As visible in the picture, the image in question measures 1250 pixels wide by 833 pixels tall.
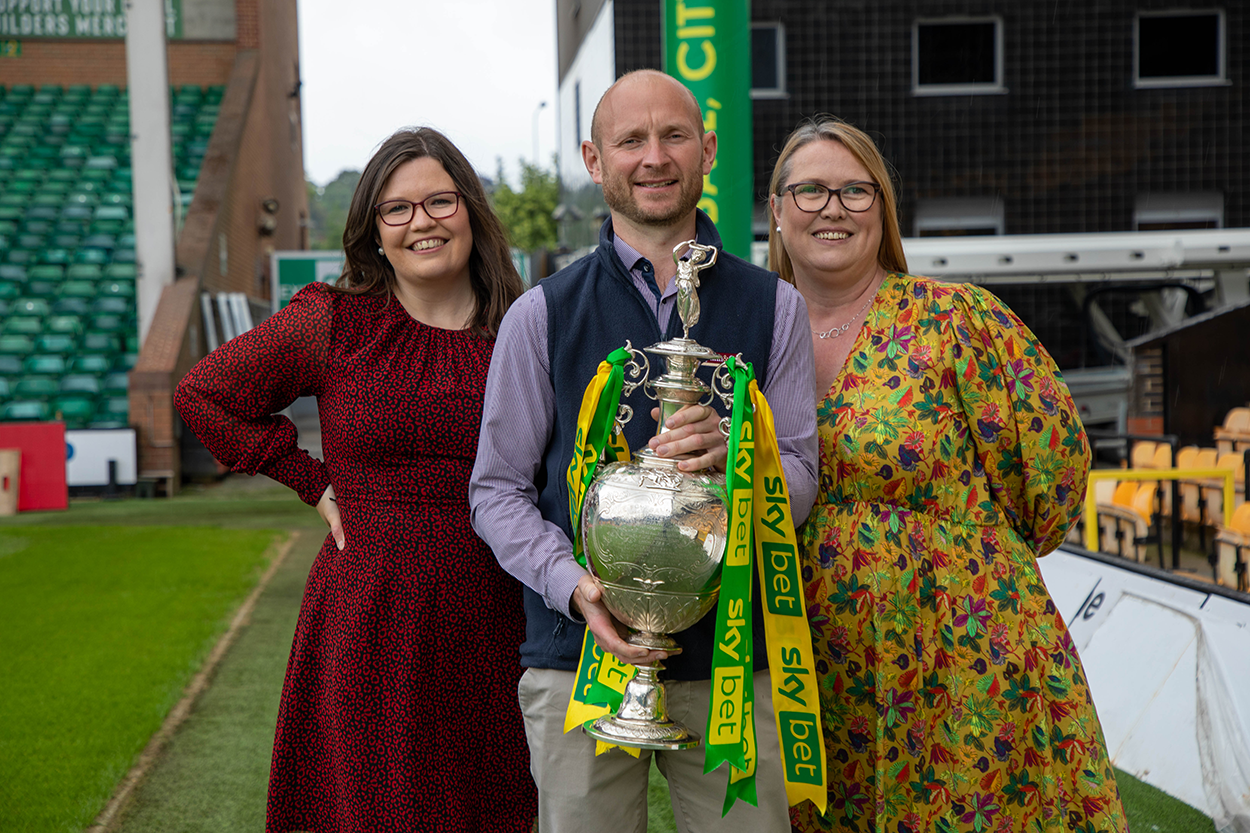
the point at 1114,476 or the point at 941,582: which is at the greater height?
the point at 941,582

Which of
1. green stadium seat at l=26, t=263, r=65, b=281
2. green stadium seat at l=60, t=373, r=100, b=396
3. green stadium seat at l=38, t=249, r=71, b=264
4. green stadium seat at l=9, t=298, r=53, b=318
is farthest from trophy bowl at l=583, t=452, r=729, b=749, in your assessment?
green stadium seat at l=38, t=249, r=71, b=264

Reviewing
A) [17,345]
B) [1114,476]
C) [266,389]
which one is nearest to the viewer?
[266,389]

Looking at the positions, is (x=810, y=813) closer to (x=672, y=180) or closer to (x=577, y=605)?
(x=577, y=605)

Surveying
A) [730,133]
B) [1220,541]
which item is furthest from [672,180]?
[1220,541]

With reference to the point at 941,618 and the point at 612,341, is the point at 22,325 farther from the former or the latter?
the point at 941,618

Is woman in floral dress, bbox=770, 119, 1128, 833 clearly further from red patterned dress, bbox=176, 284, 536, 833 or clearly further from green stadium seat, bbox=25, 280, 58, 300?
green stadium seat, bbox=25, 280, 58, 300

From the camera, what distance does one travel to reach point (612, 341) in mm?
2174

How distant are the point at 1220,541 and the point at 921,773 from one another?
4.53 m

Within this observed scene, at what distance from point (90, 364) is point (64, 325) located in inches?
41.2

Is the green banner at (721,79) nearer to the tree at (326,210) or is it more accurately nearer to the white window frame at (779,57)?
the white window frame at (779,57)

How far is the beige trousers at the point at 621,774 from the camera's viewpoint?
84.8 inches

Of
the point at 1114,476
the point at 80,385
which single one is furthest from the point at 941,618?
the point at 80,385

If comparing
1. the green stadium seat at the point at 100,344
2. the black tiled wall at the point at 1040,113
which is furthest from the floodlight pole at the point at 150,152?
the black tiled wall at the point at 1040,113

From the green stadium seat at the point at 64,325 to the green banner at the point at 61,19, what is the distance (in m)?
9.46
